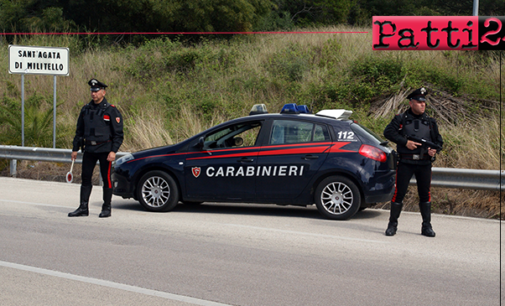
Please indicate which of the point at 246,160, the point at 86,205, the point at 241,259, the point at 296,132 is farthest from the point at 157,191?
the point at 241,259

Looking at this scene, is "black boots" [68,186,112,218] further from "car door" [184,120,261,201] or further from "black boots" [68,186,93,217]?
"car door" [184,120,261,201]

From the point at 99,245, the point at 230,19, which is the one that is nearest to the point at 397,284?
the point at 99,245

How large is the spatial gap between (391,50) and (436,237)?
10794 millimetres

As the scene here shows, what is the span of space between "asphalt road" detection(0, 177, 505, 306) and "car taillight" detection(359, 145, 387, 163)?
97cm

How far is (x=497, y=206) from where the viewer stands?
9375mm

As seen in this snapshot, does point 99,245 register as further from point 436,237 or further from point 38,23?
point 38,23

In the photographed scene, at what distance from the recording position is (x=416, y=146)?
728 cm

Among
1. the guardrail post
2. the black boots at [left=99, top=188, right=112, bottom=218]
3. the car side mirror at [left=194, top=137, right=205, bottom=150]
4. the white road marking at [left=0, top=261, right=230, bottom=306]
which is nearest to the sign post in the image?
the guardrail post

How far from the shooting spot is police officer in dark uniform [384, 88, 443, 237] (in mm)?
7293

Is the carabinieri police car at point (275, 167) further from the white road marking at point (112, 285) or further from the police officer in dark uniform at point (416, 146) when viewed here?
the white road marking at point (112, 285)

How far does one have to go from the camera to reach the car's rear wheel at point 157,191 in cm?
912

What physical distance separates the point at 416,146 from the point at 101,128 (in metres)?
4.55

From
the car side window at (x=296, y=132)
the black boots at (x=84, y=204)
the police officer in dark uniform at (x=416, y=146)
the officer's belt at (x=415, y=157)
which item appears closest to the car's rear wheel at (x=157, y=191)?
the black boots at (x=84, y=204)

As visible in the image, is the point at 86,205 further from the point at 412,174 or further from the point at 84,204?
the point at 412,174
